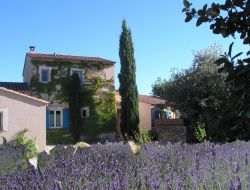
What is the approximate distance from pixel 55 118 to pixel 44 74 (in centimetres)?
316

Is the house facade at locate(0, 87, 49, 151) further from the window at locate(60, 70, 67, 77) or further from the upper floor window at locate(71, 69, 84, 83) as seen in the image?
the upper floor window at locate(71, 69, 84, 83)

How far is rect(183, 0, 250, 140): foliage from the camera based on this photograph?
1.74 meters

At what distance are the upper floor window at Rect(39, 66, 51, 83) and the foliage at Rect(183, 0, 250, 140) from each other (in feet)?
93.2

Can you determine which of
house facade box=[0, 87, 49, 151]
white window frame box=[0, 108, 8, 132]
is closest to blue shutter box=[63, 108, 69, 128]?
house facade box=[0, 87, 49, 151]

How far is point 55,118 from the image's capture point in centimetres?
2928

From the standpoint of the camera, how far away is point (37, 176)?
12.5 feet

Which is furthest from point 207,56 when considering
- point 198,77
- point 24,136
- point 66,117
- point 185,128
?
point 24,136

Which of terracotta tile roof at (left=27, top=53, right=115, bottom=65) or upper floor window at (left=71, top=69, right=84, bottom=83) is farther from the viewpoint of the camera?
upper floor window at (left=71, top=69, right=84, bottom=83)

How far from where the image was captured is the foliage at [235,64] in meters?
A: 1.74

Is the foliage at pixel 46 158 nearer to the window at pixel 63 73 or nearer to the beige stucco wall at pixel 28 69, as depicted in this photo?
the beige stucco wall at pixel 28 69

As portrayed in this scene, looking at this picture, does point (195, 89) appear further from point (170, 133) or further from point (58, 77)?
point (58, 77)

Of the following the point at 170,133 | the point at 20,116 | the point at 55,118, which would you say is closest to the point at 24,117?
the point at 20,116

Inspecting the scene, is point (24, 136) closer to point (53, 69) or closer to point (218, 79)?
point (53, 69)

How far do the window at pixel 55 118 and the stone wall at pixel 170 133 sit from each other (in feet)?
21.4
